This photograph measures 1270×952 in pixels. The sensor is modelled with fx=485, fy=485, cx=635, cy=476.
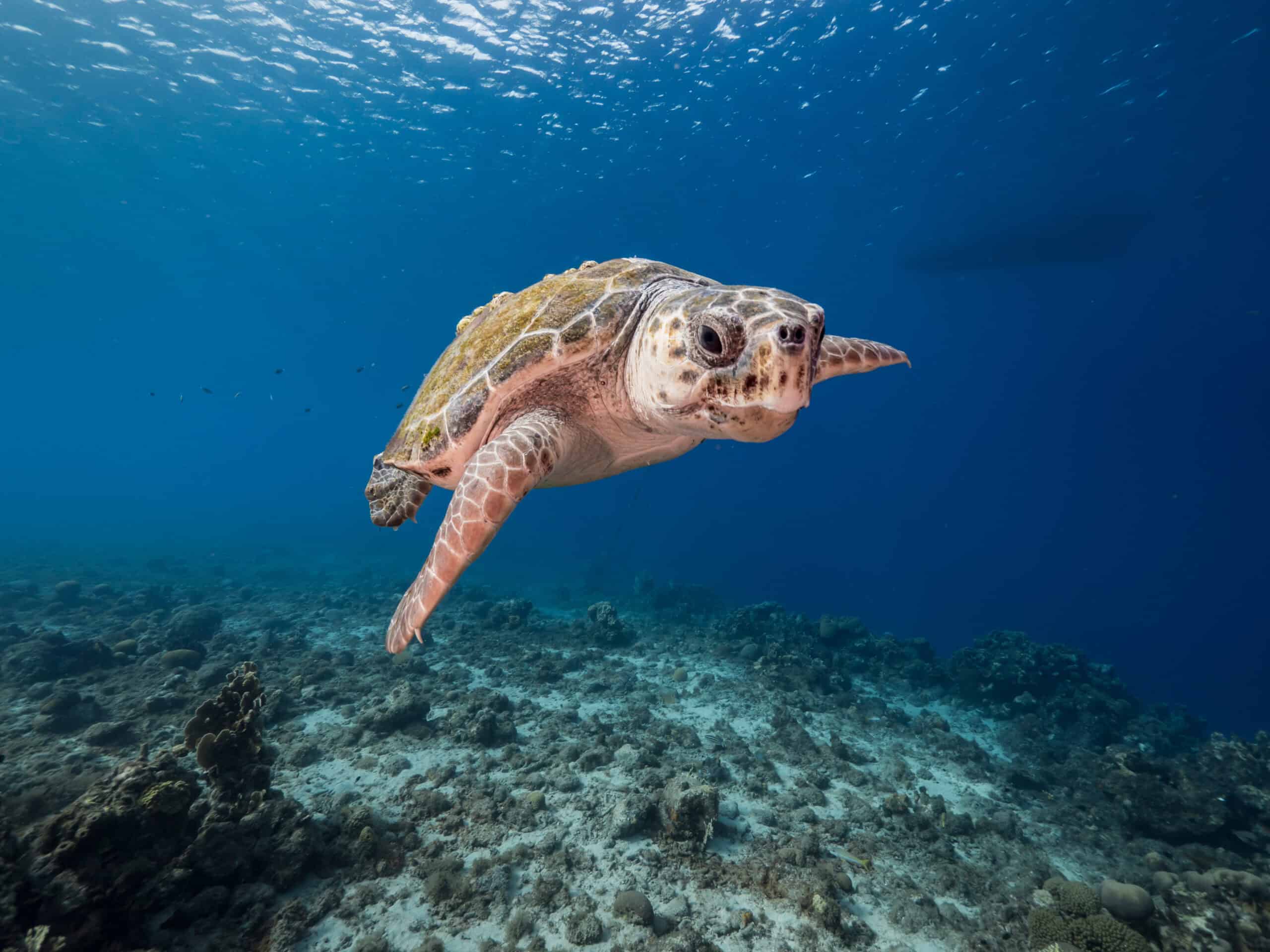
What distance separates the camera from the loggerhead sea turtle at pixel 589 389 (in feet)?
8.48

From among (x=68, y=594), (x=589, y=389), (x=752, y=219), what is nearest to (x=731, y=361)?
(x=589, y=389)

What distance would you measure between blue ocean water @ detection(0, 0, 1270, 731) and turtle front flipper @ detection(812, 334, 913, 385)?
1575 centimetres

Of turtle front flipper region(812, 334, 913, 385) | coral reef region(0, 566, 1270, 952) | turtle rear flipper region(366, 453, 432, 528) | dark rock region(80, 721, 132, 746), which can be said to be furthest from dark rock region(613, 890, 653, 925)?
dark rock region(80, 721, 132, 746)

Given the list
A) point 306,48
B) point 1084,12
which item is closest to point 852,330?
point 1084,12

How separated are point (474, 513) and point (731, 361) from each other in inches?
72.8

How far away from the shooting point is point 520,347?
3.77 metres

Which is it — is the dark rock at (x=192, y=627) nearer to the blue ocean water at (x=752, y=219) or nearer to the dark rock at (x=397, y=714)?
the dark rock at (x=397, y=714)

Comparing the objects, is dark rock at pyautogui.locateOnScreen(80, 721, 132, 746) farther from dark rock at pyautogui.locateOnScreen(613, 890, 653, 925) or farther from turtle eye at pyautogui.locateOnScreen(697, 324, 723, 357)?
turtle eye at pyautogui.locateOnScreen(697, 324, 723, 357)

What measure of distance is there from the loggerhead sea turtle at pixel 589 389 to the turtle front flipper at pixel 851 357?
15 mm

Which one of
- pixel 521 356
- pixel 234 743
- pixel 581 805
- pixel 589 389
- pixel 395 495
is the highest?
pixel 521 356

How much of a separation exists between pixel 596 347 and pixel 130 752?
7.24 m

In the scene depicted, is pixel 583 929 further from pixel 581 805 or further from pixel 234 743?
pixel 234 743

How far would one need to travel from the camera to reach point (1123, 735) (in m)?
10.2

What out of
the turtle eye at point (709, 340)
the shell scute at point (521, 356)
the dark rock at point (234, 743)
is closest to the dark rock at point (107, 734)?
the dark rock at point (234, 743)
